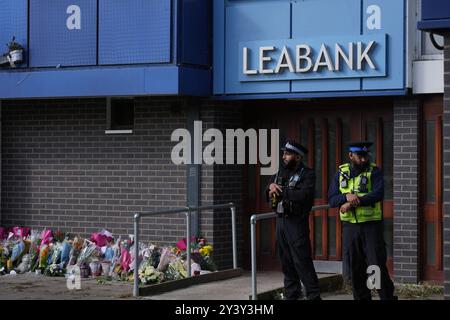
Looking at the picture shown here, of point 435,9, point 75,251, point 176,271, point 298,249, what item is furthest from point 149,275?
point 435,9

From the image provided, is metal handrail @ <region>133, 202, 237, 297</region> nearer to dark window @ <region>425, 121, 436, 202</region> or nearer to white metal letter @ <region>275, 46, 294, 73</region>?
Answer: white metal letter @ <region>275, 46, 294, 73</region>

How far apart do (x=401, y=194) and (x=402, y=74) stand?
1.54 m

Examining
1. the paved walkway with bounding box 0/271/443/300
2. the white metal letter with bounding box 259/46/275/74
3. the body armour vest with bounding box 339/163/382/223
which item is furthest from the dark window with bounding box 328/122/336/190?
the body armour vest with bounding box 339/163/382/223

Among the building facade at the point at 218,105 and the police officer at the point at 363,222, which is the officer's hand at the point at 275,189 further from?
the building facade at the point at 218,105

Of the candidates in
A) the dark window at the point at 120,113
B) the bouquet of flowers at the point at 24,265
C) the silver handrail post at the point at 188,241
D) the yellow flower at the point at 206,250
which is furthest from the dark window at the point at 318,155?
the bouquet of flowers at the point at 24,265

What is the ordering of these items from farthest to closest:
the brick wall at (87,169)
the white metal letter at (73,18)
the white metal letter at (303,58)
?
the brick wall at (87,169), the white metal letter at (73,18), the white metal letter at (303,58)

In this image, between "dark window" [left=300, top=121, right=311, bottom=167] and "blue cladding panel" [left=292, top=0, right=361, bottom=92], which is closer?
"blue cladding panel" [left=292, top=0, right=361, bottom=92]

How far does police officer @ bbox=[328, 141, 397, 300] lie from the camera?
10.9 metres

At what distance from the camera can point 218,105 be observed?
14.5m

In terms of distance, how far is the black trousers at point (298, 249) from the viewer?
11.2 metres

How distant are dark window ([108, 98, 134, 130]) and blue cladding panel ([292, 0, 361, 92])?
8.88 ft

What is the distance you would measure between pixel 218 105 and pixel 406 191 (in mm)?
2954

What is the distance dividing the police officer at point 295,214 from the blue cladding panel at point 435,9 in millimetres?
2433

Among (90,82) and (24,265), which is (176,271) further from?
(90,82)
